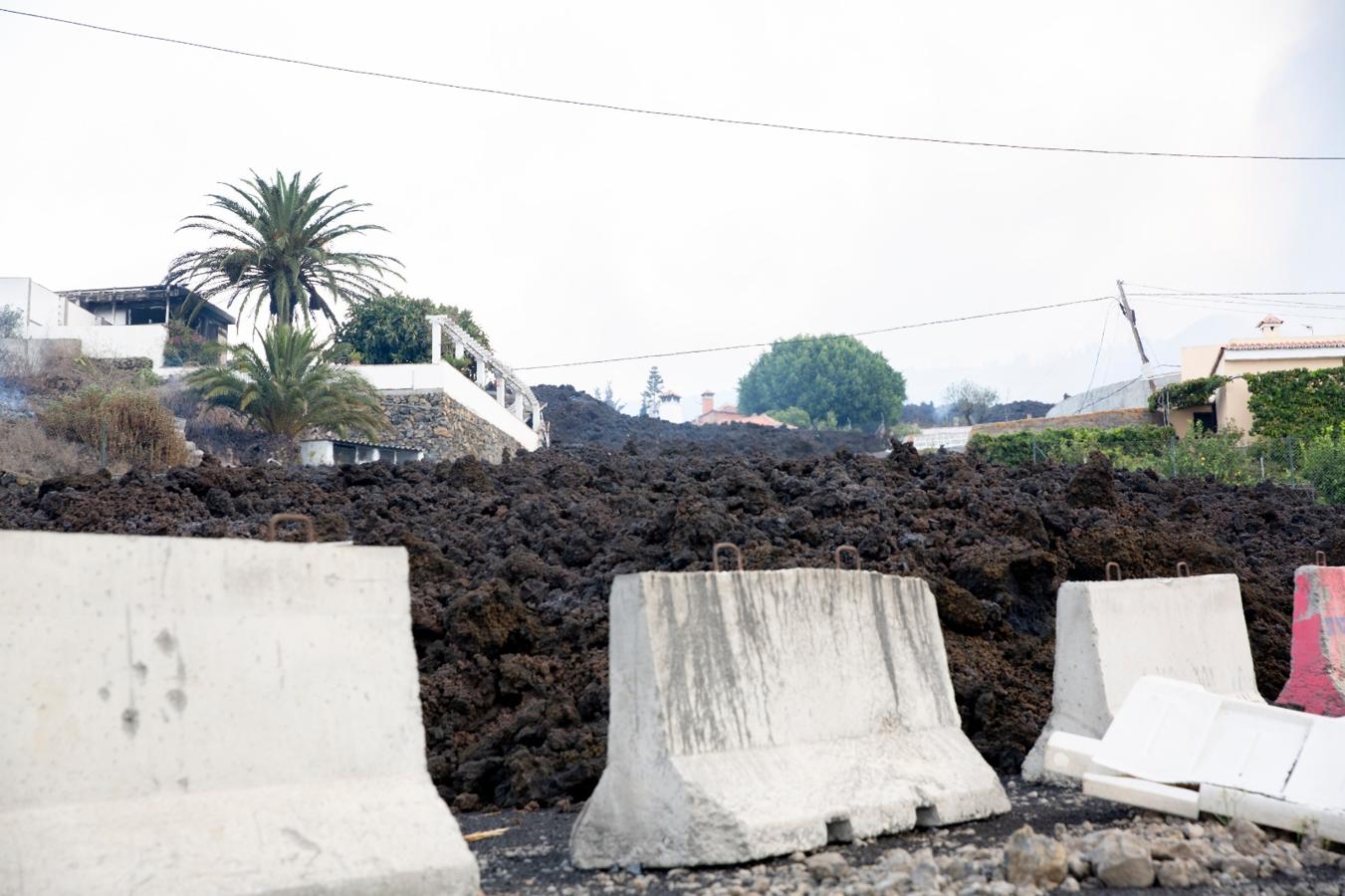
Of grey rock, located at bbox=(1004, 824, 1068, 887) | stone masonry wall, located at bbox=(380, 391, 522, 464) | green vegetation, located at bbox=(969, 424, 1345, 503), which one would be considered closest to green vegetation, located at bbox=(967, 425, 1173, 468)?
green vegetation, located at bbox=(969, 424, 1345, 503)

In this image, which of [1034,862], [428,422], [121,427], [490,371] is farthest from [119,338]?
[1034,862]

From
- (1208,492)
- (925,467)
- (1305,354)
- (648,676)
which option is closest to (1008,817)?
(648,676)

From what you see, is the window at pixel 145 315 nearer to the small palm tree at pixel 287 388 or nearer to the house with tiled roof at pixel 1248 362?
the small palm tree at pixel 287 388

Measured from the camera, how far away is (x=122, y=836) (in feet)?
13.4

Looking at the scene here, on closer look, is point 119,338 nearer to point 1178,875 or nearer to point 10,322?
point 10,322

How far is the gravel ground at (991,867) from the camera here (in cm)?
512

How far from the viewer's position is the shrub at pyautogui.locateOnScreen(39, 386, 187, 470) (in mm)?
24281

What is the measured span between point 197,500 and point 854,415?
85091 millimetres

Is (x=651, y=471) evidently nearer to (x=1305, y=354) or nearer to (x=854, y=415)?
(x=1305, y=354)

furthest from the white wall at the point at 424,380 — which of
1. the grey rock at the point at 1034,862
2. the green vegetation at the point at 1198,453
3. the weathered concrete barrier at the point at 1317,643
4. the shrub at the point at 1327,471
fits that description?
the grey rock at the point at 1034,862

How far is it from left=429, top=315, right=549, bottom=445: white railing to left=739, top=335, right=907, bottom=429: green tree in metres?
49.4

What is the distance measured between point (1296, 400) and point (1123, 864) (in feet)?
136

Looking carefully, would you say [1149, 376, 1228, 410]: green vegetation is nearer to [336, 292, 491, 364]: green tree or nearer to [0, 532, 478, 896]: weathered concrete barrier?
[336, 292, 491, 364]: green tree

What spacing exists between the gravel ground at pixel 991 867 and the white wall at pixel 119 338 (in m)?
37.1
